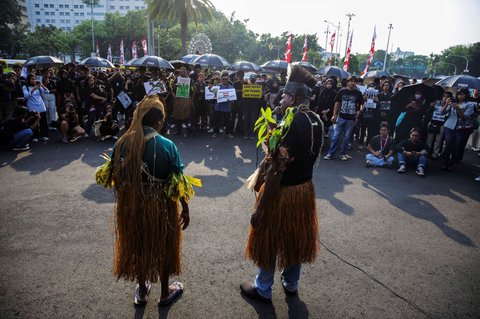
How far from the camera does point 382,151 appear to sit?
848cm

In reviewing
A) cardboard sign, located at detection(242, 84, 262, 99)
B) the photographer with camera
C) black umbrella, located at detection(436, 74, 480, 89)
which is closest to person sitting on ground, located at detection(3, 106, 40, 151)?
the photographer with camera

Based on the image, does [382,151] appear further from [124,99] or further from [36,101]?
[36,101]

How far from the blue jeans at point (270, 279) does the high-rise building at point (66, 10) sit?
431ft

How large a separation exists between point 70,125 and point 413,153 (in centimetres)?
952

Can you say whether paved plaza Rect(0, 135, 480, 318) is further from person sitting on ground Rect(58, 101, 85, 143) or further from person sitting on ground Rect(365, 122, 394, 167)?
person sitting on ground Rect(58, 101, 85, 143)

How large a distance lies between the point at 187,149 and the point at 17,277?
19.6 feet

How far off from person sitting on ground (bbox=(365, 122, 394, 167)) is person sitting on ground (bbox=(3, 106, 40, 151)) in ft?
29.2

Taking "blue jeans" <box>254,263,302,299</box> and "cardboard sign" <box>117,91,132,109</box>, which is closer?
"blue jeans" <box>254,263,302,299</box>

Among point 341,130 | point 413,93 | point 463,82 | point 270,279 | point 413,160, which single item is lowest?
point 270,279

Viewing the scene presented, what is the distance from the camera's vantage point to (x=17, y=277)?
11.1 ft

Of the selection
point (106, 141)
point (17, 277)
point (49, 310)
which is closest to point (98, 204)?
point (17, 277)

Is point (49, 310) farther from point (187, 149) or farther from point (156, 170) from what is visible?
point (187, 149)

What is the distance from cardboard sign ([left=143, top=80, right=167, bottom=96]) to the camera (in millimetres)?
9766

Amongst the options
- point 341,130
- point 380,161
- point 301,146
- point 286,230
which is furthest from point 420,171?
point 301,146
